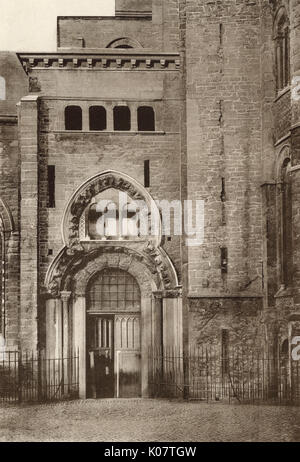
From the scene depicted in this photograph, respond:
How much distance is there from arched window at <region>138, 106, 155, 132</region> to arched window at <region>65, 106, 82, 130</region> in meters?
1.77

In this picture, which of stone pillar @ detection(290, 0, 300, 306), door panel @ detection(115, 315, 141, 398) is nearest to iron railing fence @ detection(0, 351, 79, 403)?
door panel @ detection(115, 315, 141, 398)

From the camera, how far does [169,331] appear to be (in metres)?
24.0

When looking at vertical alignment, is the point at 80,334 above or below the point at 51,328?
below

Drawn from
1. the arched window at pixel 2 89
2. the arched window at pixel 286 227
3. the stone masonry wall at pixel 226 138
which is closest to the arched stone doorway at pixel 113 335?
the stone masonry wall at pixel 226 138

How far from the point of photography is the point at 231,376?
22.1 m

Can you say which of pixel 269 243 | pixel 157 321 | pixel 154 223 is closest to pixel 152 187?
pixel 154 223

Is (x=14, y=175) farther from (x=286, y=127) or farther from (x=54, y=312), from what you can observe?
(x=286, y=127)

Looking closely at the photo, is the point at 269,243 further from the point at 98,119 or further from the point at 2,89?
the point at 2,89

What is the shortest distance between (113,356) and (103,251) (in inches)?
120

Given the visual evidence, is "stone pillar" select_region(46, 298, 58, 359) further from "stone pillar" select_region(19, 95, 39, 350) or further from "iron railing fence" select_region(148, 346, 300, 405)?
"iron railing fence" select_region(148, 346, 300, 405)

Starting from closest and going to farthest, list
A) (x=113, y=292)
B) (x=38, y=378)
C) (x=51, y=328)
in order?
1. (x=38, y=378)
2. (x=51, y=328)
3. (x=113, y=292)

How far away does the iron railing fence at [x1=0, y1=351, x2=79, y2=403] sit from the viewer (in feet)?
76.2

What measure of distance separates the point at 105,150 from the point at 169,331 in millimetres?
5572
